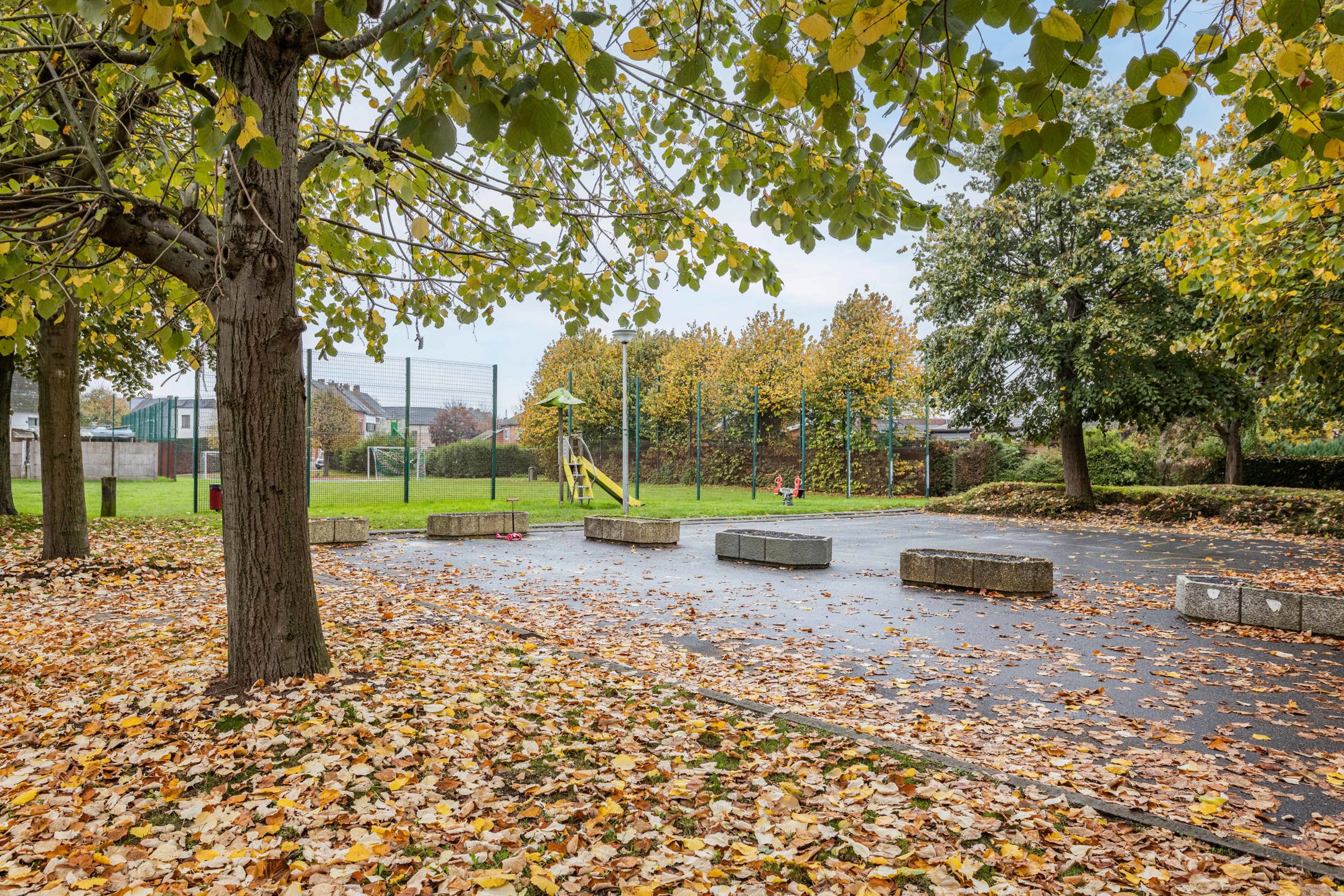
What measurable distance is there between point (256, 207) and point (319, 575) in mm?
5331

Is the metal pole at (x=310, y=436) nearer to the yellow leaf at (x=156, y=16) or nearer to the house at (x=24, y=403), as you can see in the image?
the yellow leaf at (x=156, y=16)

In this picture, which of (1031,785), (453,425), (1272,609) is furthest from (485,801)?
(453,425)

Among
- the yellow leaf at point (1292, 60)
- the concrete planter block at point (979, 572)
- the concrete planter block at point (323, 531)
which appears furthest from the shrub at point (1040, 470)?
the yellow leaf at point (1292, 60)

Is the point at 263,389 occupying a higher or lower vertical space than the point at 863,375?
lower

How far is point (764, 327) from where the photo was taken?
1396 inches

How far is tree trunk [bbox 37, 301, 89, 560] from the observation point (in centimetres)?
775

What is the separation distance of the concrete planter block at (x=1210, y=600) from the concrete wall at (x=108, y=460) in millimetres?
36081

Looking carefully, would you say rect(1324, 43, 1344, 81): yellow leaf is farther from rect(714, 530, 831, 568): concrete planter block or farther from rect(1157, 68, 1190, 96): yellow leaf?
rect(714, 530, 831, 568): concrete planter block

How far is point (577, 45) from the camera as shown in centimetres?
260

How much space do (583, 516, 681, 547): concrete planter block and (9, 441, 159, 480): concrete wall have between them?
28238 millimetres

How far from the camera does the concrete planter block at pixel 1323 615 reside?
5949 mm

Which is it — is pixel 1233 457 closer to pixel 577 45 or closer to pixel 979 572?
pixel 979 572

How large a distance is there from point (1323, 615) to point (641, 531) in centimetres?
812

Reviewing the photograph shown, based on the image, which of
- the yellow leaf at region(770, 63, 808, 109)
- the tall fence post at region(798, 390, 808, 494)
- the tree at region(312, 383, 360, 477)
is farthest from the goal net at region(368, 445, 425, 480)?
the yellow leaf at region(770, 63, 808, 109)
